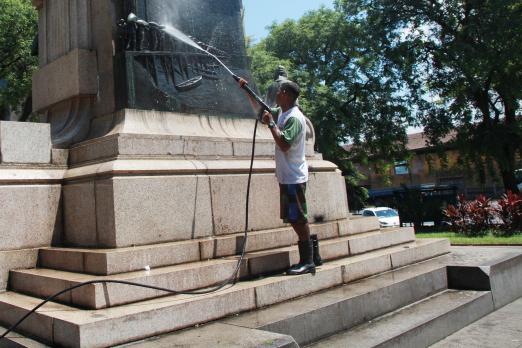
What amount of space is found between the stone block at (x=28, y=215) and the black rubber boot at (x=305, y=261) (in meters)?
2.64

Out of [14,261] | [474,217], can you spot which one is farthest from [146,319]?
[474,217]

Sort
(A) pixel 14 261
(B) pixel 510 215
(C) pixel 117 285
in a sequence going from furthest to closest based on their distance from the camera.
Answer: (B) pixel 510 215, (A) pixel 14 261, (C) pixel 117 285

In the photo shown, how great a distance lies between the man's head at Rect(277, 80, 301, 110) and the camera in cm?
495

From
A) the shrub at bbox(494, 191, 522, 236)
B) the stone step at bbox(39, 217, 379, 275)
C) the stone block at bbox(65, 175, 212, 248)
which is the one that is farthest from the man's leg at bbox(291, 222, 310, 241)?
the shrub at bbox(494, 191, 522, 236)

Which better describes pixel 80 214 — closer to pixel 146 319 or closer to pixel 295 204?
pixel 146 319

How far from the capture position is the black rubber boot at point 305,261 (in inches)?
190

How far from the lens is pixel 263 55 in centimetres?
2734

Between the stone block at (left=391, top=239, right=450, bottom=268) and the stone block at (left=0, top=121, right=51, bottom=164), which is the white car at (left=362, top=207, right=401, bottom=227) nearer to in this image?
the stone block at (left=391, top=239, right=450, bottom=268)

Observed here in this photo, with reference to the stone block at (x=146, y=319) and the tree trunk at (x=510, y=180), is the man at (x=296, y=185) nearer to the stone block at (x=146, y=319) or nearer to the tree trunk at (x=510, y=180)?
the stone block at (x=146, y=319)

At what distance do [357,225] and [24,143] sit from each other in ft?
13.8

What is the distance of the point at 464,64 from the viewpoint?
868 inches

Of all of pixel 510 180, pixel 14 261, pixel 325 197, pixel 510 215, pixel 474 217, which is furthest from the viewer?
pixel 510 180

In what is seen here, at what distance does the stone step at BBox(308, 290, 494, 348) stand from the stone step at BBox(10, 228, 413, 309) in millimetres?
1063

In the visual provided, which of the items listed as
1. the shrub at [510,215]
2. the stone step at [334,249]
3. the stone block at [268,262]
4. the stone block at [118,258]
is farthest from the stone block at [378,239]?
the shrub at [510,215]
